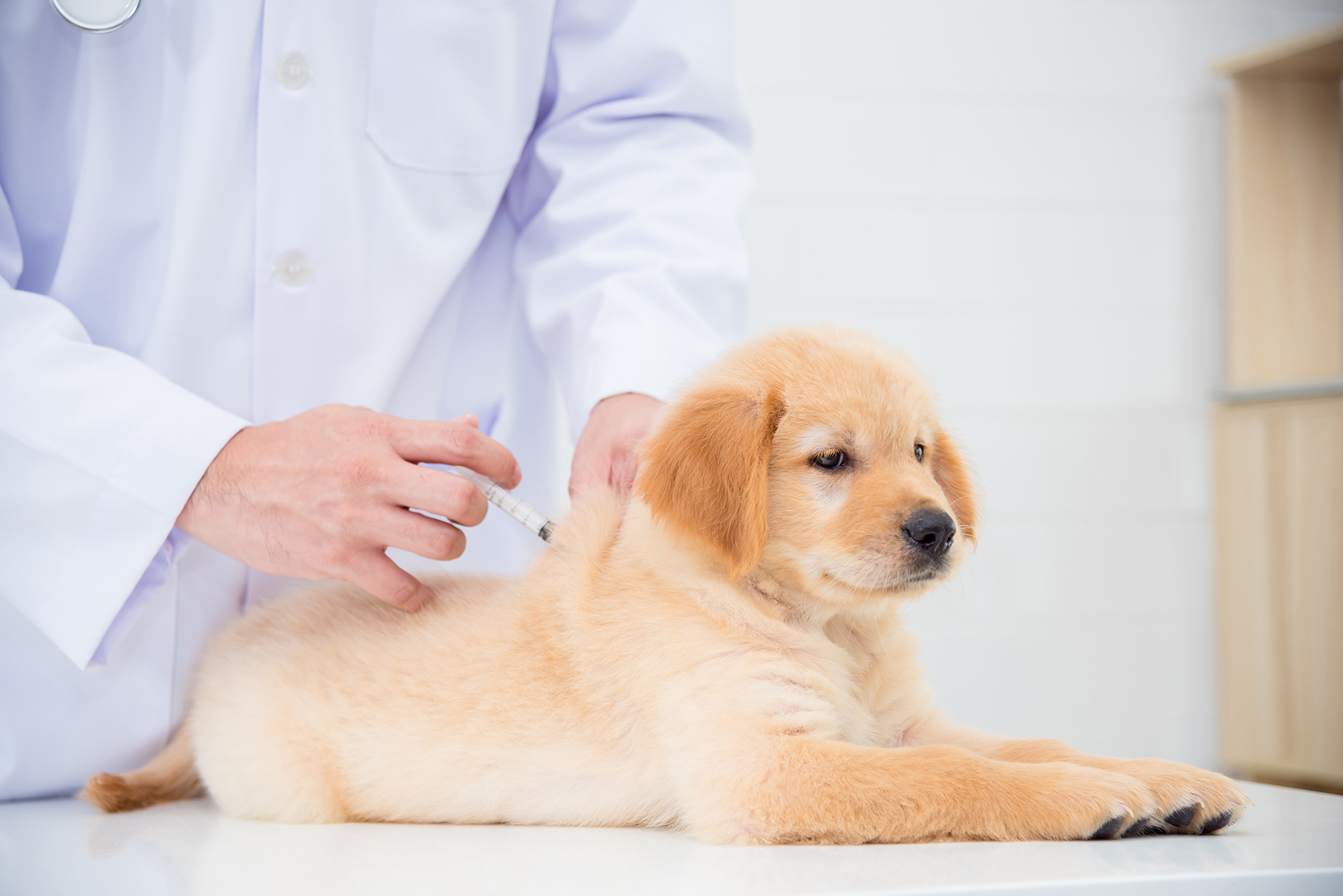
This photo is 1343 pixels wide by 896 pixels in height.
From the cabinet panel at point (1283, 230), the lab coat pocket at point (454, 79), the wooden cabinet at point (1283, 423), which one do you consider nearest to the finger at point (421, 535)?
the lab coat pocket at point (454, 79)

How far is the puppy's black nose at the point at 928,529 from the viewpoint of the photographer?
92cm

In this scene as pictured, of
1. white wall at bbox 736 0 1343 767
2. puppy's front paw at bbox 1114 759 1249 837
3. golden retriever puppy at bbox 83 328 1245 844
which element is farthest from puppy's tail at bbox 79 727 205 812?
white wall at bbox 736 0 1343 767

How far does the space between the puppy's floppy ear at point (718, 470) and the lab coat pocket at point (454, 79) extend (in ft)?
1.79

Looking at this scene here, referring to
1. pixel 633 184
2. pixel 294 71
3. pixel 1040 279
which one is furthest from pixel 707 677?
pixel 1040 279

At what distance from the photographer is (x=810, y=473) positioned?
0.99 meters

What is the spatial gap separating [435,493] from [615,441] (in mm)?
269

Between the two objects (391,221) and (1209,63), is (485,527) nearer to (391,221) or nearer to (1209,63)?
(391,221)

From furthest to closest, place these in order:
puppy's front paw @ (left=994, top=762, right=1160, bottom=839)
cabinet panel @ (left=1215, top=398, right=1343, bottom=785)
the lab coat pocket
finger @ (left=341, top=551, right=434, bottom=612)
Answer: cabinet panel @ (left=1215, top=398, right=1343, bottom=785), the lab coat pocket, finger @ (left=341, top=551, right=434, bottom=612), puppy's front paw @ (left=994, top=762, right=1160, bottom=839)

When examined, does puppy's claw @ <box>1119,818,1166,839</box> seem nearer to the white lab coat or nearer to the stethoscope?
the white lab coat

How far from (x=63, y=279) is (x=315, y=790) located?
25.8 inches

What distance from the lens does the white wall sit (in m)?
3.11

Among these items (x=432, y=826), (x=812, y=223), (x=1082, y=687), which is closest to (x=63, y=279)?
(x=432, y=826)

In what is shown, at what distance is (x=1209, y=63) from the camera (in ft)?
10.6

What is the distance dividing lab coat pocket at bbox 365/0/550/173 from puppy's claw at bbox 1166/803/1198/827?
1090 millimetres
